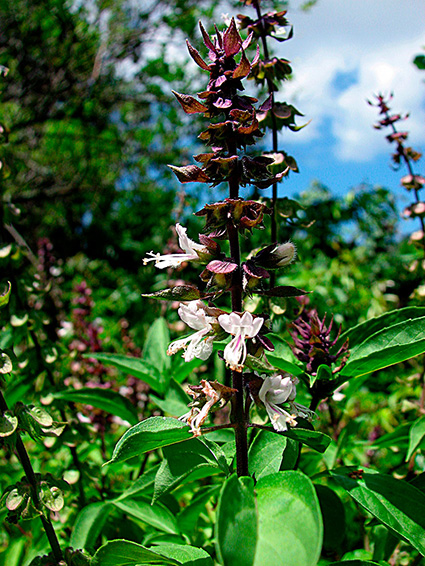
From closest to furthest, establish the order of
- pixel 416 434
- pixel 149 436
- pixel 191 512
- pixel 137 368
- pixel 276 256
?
pixel 149 436 < pixel 276 256 < pixel 416 434 < pixel 191 512 < pixel 137 368

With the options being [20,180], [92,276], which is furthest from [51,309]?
[20,180]

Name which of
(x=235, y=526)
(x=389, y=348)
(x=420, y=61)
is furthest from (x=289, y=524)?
(x=420, y=61)

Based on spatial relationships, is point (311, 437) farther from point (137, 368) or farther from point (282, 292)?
point (137, 368)

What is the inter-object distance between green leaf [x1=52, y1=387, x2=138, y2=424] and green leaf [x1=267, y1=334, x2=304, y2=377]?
0.52 metres

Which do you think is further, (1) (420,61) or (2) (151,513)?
(1) (420,61)

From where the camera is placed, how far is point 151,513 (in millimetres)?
1225

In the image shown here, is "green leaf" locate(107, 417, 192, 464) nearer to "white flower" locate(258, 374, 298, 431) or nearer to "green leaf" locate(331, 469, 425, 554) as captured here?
"white flower" locate(258, 374, 298, 431)

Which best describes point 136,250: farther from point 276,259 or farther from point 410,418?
point 276,259

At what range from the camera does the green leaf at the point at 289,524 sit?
1.92 ft

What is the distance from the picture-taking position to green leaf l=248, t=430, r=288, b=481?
0.88 meters

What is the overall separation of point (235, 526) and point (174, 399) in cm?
81

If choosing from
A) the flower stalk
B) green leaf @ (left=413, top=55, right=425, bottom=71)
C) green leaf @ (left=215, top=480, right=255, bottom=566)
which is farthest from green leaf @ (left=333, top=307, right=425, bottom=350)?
green leaf @ (left=413, top=55, right=425, bottom=71)

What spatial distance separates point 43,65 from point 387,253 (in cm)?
450

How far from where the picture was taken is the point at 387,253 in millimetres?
4895
